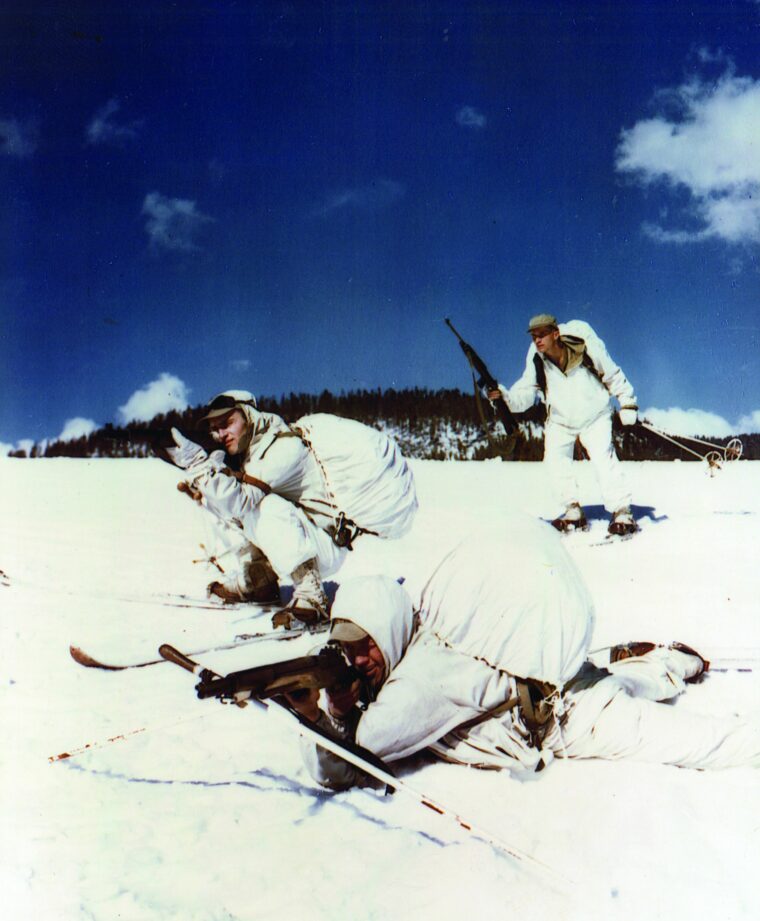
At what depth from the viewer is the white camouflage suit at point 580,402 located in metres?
5.18

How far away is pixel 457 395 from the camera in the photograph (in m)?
8.98

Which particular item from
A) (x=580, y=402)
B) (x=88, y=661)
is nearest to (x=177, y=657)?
(x=88, y=661)

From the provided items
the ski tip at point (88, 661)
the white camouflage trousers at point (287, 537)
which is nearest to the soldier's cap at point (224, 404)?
the white camouflage trousers at point (287, 537)

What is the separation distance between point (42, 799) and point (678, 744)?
174 centimetres

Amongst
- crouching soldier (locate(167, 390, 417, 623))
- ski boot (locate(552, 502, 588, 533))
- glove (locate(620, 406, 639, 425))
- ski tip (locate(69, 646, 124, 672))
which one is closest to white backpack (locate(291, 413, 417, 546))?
crouching soldier (locate(167, 390, 417, 623))

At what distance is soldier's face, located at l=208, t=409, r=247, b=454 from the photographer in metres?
3.65

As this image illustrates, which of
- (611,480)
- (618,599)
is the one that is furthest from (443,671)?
(611,480)

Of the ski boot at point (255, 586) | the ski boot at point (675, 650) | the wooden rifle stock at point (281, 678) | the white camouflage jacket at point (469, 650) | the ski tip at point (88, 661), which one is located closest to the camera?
the wooden rifle stock at point (281, 678)

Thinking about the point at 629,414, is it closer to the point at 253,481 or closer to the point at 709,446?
the point at 709,446

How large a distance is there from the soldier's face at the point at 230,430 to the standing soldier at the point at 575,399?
226 cm

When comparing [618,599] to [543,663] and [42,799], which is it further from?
[42,799]

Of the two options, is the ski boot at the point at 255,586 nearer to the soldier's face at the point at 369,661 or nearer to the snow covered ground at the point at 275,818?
the snow covered ground at the point at 275,818

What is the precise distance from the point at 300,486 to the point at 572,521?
2.44 m

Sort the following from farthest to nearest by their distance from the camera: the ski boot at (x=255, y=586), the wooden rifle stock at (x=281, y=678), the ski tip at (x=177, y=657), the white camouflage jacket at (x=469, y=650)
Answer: the ski boot at (x=255, y=586)
the ski tip at (x=177, y=657)
the white camouflage jacket at (x=469, y=650)
the wooden rifle stock at (x=281, y=678)
